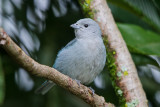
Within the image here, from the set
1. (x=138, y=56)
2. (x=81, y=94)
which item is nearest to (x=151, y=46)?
(x=138, y=56)

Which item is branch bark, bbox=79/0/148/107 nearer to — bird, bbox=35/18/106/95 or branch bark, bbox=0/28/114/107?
bird, bbox=35/18/106/95

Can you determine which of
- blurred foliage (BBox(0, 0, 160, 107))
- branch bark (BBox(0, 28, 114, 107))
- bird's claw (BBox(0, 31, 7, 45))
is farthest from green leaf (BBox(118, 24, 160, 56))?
bird's claw (BBox(0, 31, 7, 45))

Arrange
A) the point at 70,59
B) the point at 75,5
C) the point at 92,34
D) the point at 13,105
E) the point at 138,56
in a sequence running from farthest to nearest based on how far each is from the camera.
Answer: the point at 75,5 < the point at 13,105 < the point at 138,56 < the point at 92,34 < the point at 70,59

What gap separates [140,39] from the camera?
13.0 ft

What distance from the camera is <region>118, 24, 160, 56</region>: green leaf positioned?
3.82 meters

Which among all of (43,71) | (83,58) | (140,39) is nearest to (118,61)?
(83,58)

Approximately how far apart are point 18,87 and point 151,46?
6.46 feet

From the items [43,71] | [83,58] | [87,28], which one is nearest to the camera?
[43,71]

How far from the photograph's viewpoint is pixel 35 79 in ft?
14.6

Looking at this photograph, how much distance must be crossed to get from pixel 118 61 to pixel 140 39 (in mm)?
790

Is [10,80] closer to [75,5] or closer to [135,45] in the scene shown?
[75,5]

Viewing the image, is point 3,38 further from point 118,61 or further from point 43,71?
point 118,61

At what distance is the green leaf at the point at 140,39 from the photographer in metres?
3.82

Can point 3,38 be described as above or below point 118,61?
above
